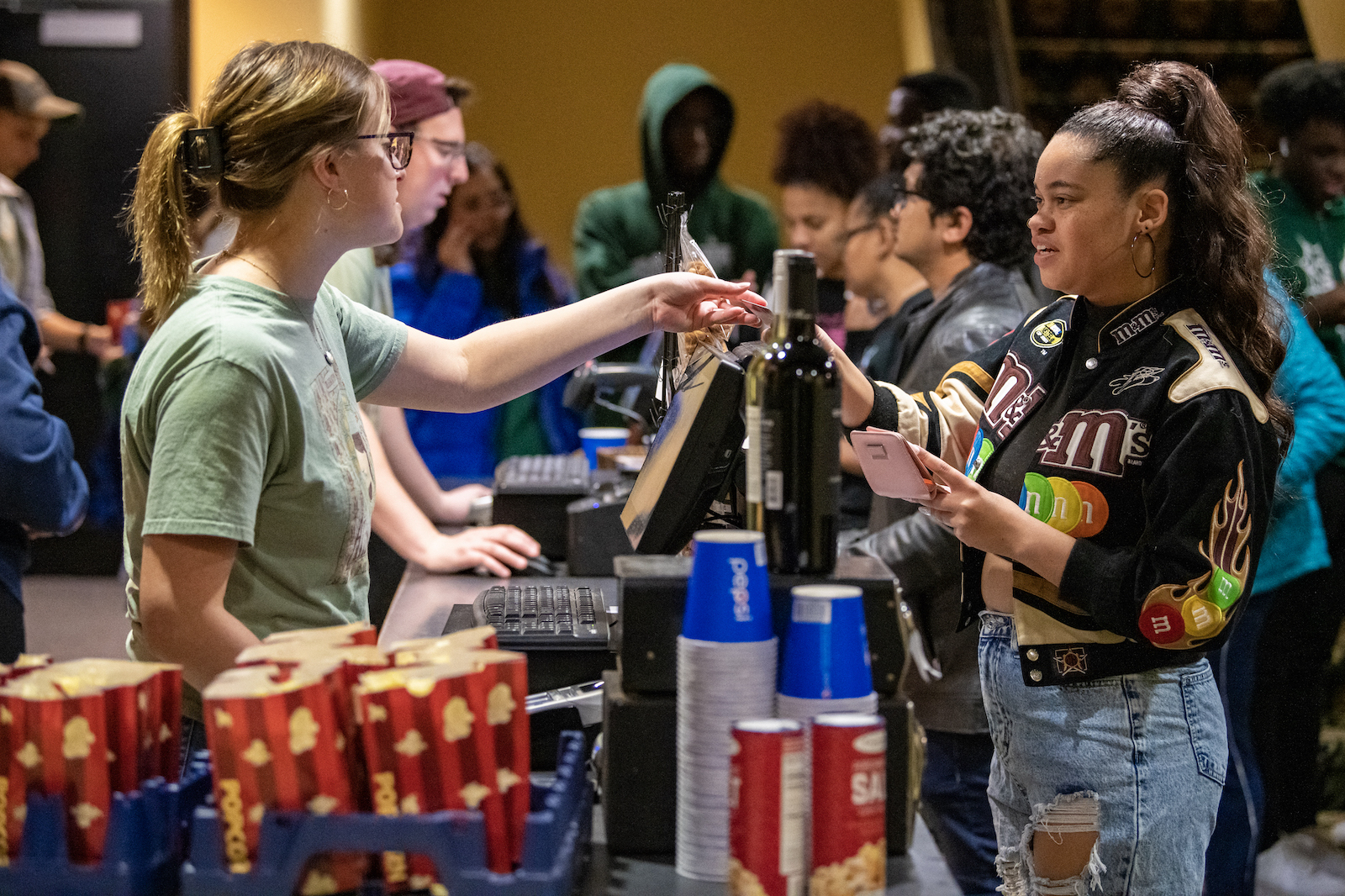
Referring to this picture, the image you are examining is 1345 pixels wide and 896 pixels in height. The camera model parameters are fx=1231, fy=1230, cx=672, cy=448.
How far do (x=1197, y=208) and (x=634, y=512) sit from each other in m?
0.89

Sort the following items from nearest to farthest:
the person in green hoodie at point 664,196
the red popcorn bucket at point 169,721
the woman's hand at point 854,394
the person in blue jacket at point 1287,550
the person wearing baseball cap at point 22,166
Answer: the red popcorn bucket at point 169,721
the woman's hand at point 854,394
the person in blue jacket at point 1287,550
the person wearing baseball cap at point 22,166
the person in green hoodie at point 664,196

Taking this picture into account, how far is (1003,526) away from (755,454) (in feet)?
1.75

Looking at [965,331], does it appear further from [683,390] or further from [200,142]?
[200,142]

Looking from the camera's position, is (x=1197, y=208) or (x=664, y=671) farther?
(x=1197, y=208)

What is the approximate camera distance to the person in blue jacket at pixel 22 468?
7.38 feet

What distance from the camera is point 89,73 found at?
6.02 metres

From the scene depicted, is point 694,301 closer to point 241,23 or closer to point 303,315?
point 303,315

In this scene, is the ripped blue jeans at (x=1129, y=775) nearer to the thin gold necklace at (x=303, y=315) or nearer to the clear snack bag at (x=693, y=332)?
the clear snack bag at (x=693, y=332)

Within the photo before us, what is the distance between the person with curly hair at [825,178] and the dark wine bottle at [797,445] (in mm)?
2897

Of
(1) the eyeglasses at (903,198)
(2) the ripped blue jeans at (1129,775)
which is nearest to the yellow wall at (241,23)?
(1) the eyeglasses at (903,198)

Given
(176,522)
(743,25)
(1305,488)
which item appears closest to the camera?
(176,522)

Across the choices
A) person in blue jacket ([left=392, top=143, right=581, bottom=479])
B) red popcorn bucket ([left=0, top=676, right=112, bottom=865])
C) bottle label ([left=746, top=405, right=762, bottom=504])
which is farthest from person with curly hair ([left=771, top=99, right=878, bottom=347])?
red popcorn bucket ([left=0, top=676, right=112, bottom=865])

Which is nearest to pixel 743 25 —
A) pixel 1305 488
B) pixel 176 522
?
pixel 1305 488

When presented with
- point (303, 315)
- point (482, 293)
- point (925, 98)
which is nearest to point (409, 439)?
point (303, 315)
